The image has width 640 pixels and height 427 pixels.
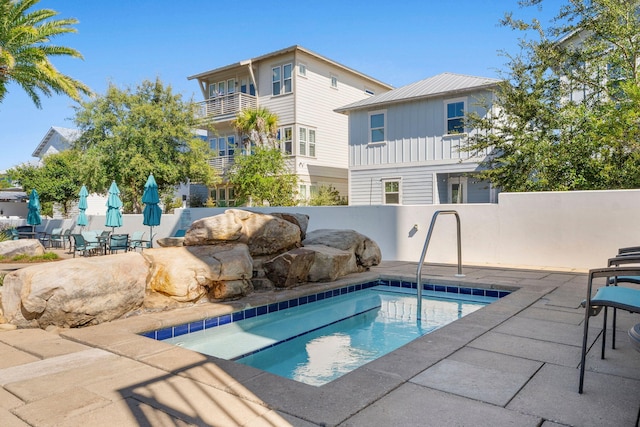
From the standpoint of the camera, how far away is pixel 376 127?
16.8 meters

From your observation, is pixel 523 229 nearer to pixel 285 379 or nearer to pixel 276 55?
pixel 285 379

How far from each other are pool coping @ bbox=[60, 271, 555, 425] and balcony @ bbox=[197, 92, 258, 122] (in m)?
16.3

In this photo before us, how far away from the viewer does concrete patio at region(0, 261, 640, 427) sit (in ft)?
7.48

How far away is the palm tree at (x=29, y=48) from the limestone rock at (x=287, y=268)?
6.98m

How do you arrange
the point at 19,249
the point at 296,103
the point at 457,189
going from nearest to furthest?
the point at 19,249 → the point at 457,189 → the point at 296,103

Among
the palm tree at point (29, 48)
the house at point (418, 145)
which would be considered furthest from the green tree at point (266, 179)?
the palm tree at point (29, 48)

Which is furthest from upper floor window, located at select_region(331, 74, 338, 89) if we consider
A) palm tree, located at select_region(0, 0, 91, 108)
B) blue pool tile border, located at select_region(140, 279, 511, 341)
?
blue pool tile border, located at select_region(140, 279, 511, 341)

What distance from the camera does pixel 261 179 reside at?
1678cm

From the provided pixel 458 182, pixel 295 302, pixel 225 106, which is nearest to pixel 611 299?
pixel 295 302

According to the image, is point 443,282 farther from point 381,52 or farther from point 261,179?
point 381,52

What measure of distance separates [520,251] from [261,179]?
10.4 meters

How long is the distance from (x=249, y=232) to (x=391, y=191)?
10554 millimetres

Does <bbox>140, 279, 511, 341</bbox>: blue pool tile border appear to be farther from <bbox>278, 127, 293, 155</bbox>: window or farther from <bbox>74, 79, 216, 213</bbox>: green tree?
<bbox>74, 79, 216, 213</bbox>: green tree

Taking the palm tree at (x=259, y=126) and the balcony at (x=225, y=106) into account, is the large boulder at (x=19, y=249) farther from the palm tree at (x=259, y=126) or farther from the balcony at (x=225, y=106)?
the balcony at (x=225, y=106)
